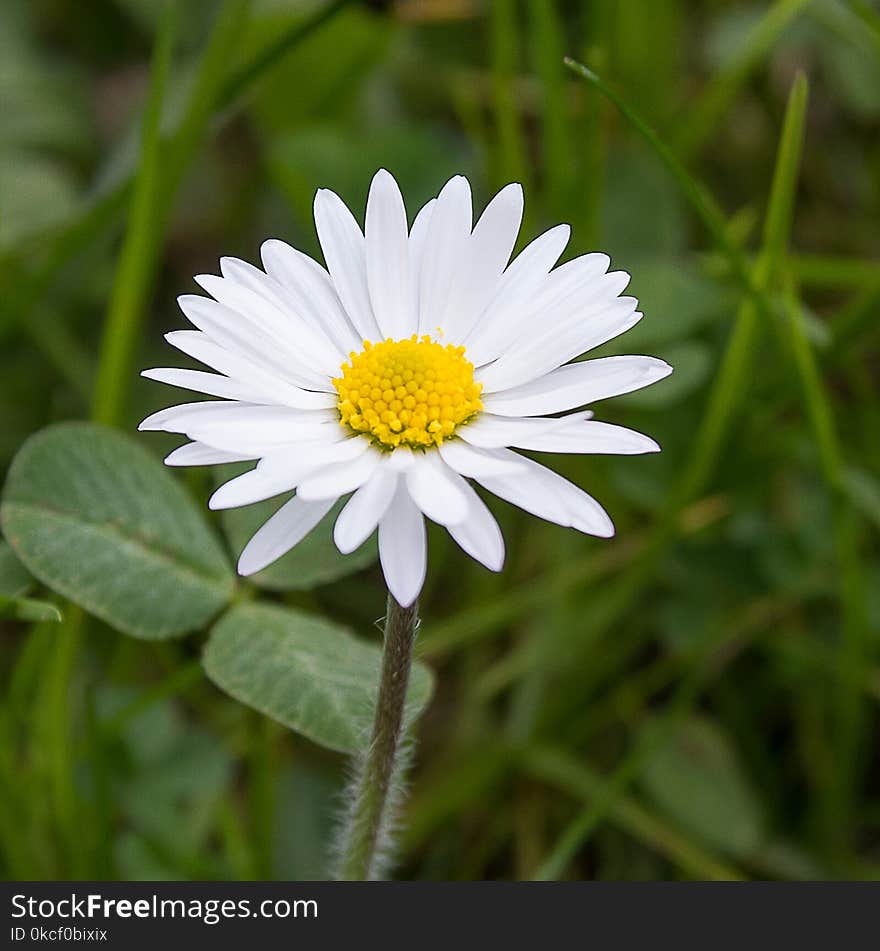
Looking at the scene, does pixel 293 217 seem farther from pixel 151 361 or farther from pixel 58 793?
pixel 58 793

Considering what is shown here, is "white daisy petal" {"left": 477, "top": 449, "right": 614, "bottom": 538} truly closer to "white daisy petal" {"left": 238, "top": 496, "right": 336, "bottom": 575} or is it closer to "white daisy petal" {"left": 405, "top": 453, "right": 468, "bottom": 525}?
"white daisy petal" {"left": 405, "top": 453, "right": 468, "bottom": 525}

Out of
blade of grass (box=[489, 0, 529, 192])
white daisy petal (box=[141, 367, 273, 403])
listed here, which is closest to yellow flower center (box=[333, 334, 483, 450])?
white daisy petal (box=[141, 367, 273, 403])

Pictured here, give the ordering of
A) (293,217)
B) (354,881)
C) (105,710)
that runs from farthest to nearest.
Result: (293,217)
(105,710)
(354,881)

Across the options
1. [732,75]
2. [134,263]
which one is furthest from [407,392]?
[732,75]

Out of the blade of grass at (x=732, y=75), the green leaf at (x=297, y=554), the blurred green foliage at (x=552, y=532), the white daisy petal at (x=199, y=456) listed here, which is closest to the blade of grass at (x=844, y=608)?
the blurred green foliage at (x=552, y=532)

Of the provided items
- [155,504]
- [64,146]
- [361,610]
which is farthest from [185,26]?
[155,504]

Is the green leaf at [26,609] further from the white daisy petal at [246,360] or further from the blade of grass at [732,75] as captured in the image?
the blade of grass at [732,75]

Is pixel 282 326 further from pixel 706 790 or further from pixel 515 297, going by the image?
pixel 706 790
